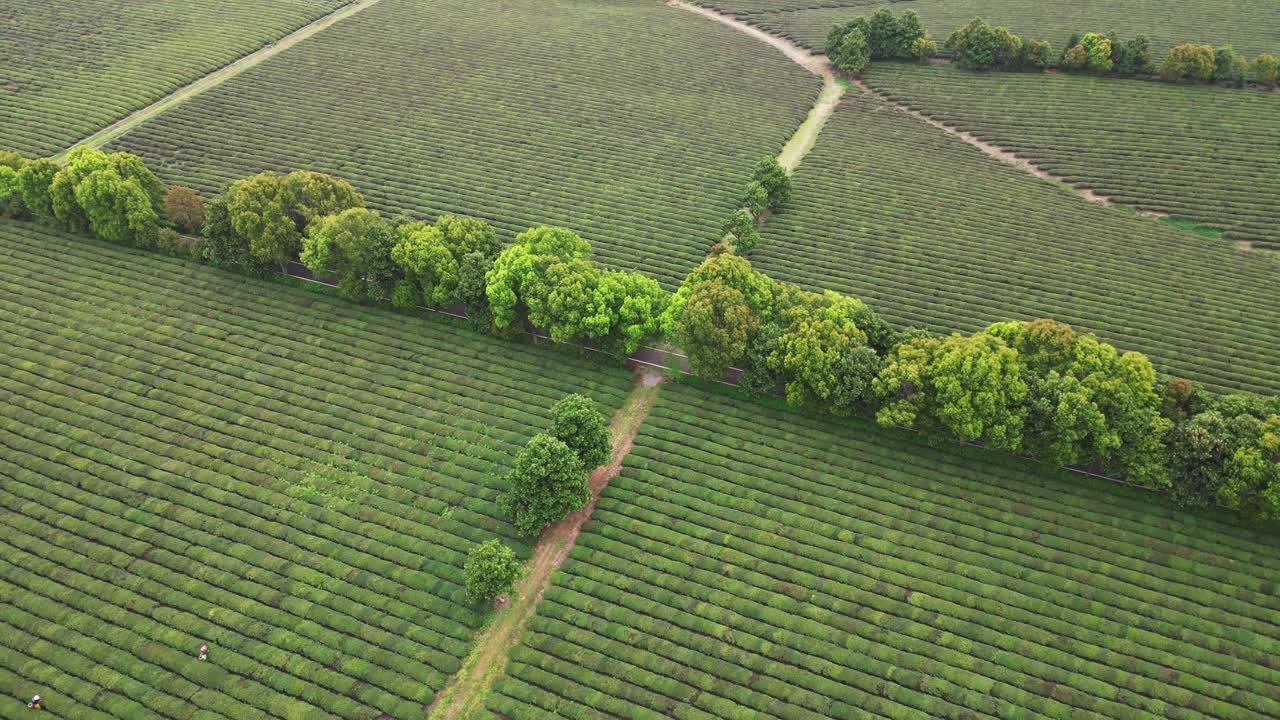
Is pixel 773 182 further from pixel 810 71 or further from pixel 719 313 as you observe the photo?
pixel 810 71

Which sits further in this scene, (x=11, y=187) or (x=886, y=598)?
(x=11, y=187)

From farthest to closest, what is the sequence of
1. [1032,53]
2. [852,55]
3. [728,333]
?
[852,55]
[1032,53]
[728,333]

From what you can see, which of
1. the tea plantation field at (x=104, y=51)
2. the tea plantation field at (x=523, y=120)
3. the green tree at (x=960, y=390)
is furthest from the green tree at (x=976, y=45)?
the tea plantation field at (x=104, y=51)

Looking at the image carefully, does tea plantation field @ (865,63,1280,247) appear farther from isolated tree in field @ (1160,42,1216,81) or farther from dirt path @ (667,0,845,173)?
dirt path @ (667,0,845,173)

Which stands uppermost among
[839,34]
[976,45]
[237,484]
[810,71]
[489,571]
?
[976,45]

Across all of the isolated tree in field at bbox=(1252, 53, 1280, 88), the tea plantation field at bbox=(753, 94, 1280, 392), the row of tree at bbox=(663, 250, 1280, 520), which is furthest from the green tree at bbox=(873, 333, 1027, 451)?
the isolated tree in field at bbox=(1252, 53, 1280, 88)

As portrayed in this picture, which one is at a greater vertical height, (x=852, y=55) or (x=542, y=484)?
(x=852, y=55)

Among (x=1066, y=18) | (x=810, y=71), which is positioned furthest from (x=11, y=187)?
(x=1066, y=18)
